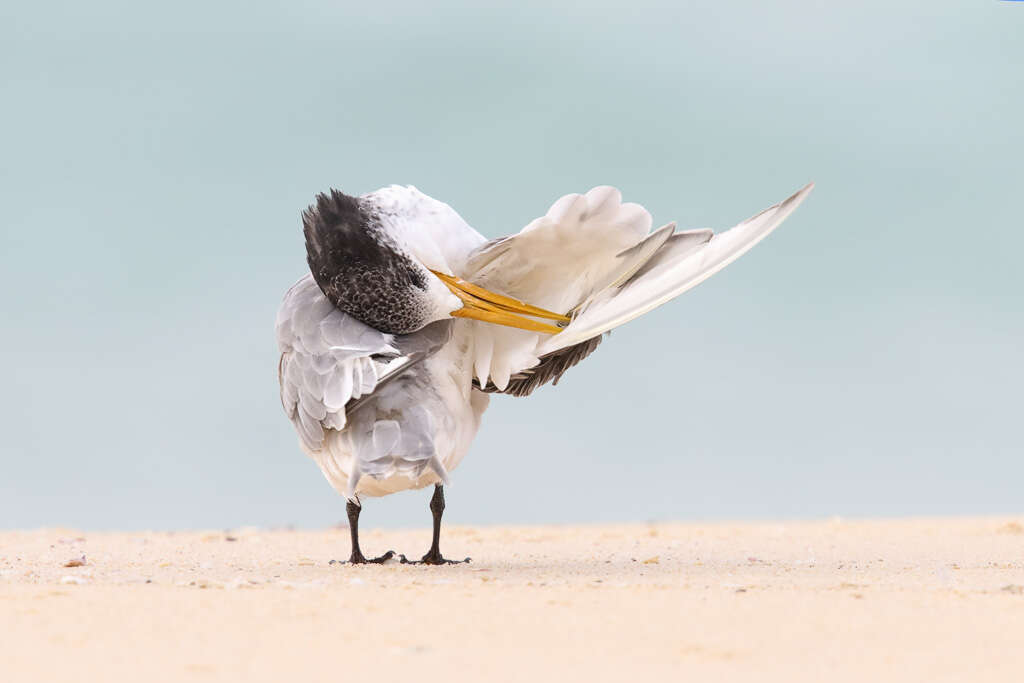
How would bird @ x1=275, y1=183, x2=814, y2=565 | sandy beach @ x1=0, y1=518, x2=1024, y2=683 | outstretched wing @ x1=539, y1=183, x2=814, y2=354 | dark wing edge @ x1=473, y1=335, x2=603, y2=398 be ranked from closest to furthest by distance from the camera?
sandy beach @ x1=0, y1=518, x2=1024, y2=683, outstretched wing @ x1=539, y1=183, x2=814, y2=354, bird @ x1=275, y1=183, x2=814, y2=565, dark wing edge @ x1=473, y1=335, x2=603, y2=398

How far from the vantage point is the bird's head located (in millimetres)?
7582

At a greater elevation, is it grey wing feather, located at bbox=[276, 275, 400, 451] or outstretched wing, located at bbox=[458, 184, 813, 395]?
outstretched wing, located at bbox=[458, 184, 813, 395]

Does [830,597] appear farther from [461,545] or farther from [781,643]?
[461,545]

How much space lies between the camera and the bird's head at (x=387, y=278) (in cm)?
758

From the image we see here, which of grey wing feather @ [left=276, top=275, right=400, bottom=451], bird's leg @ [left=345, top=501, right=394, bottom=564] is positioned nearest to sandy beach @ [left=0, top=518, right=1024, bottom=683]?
bird's leg @ [left=345, top=501, right=394, bottom=564]

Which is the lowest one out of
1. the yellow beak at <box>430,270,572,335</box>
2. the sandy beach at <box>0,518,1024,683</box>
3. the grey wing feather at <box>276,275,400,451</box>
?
the sandy beach at <box>0,518,1024,683</box>

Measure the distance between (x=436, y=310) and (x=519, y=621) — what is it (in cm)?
304

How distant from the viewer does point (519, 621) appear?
4938mm

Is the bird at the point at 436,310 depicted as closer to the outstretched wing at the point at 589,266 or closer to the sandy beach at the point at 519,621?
the outstretched wing at the point at 589,266

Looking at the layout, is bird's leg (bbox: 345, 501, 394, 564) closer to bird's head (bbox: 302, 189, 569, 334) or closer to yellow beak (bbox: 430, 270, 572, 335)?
bird's head (bbox: 302, 189, 569, 334)

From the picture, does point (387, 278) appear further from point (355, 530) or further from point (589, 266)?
point (355, 530)

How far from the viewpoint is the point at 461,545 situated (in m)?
10.9

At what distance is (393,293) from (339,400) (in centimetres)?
81

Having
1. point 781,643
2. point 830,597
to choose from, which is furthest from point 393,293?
point 781,643
